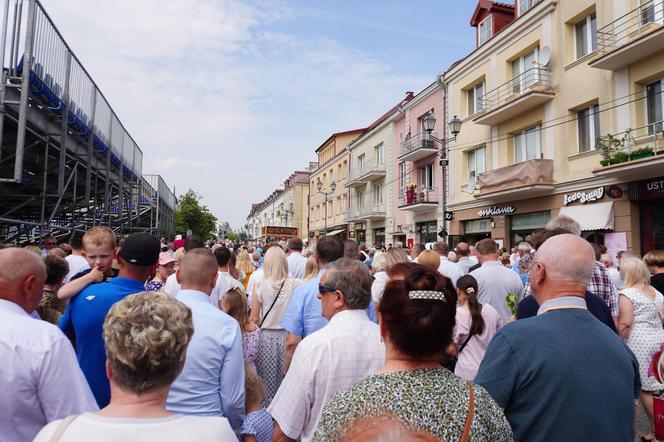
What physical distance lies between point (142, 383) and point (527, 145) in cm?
1862

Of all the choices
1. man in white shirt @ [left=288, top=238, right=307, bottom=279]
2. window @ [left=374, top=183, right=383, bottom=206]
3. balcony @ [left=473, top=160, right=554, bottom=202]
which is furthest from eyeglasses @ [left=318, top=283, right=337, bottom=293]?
window @ [left=374, top=183, right=383, bottom=206]

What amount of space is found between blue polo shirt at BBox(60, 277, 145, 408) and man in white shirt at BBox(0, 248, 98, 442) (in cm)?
75

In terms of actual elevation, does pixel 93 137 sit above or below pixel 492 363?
above

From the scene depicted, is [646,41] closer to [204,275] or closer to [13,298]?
[204,275]

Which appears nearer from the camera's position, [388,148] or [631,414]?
[631,414]

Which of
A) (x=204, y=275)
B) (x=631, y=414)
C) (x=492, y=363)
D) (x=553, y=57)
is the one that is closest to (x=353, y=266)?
(x=204, y=275)

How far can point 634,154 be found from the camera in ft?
40.1

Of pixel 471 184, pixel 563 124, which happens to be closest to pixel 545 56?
pixel 563 124

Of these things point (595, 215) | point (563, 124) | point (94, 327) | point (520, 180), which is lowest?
point (94, 327)

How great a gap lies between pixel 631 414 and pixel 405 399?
1337mm

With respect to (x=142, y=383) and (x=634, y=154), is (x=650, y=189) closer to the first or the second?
(x=634, y=154)

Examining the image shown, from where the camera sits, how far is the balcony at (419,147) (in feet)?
77.9

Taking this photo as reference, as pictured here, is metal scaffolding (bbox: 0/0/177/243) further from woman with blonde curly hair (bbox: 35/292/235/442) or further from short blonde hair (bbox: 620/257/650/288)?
short blonde hair (bbox: 620/257/650/288)

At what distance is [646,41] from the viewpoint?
11.8 meters
